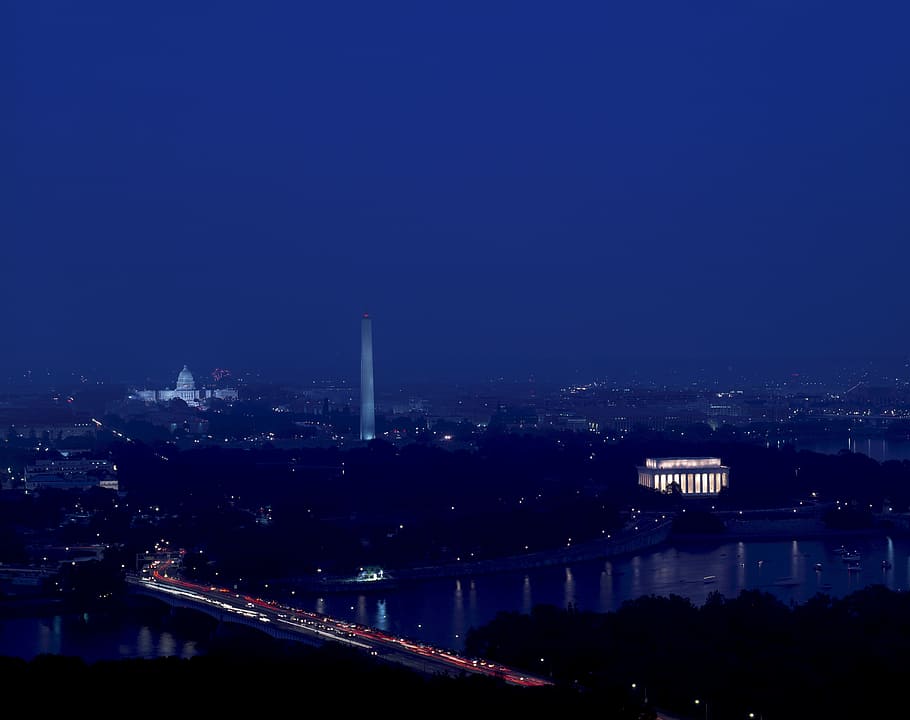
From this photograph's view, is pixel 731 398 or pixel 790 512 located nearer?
pixel 790 512

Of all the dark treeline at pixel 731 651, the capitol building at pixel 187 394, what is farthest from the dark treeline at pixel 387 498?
the capitol building at pixel 187 394

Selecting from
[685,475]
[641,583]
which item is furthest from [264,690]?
[685,475]

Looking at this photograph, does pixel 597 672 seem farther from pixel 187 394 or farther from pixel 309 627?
pixel 187 394

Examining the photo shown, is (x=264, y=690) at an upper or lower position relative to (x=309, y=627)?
upper

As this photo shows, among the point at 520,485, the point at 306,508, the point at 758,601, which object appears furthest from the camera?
the point at 520,485

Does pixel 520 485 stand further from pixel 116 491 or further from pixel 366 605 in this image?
pixel 366 605

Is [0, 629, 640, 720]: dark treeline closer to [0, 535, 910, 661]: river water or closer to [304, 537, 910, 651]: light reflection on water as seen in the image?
[0, 535, 910, 661]: river water

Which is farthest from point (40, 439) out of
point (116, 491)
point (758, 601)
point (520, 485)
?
point (758, 601)

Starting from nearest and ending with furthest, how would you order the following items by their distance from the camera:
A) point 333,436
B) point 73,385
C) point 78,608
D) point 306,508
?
point 78,608, point 306,508, point 333,436, point 73,385
